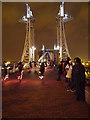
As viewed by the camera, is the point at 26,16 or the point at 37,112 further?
the point at 26,16

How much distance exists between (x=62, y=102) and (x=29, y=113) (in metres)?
1.42

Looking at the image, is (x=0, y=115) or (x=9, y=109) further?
(x=9, y=109)

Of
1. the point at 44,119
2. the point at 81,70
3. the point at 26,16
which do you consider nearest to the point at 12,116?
the point at 44,119

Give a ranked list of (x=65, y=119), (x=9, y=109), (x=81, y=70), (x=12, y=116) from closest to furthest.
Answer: (x=65, y=119)
(x=12, y=116)
(x=9, y=109)
(x=81, y=70)

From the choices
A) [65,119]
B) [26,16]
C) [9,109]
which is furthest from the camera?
[26,16]

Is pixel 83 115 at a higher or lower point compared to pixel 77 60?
lower

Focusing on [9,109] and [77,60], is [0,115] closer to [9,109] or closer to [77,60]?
[9,109]

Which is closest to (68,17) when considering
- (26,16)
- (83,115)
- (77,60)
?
(26,16)

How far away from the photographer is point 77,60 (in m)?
4.39

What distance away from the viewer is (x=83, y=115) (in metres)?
3.33

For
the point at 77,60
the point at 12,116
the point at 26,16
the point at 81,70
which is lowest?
the point at 12,116

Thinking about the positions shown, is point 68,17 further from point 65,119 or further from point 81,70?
point 65,119

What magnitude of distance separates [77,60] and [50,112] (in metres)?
2.19

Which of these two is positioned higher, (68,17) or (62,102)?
(68,17)
